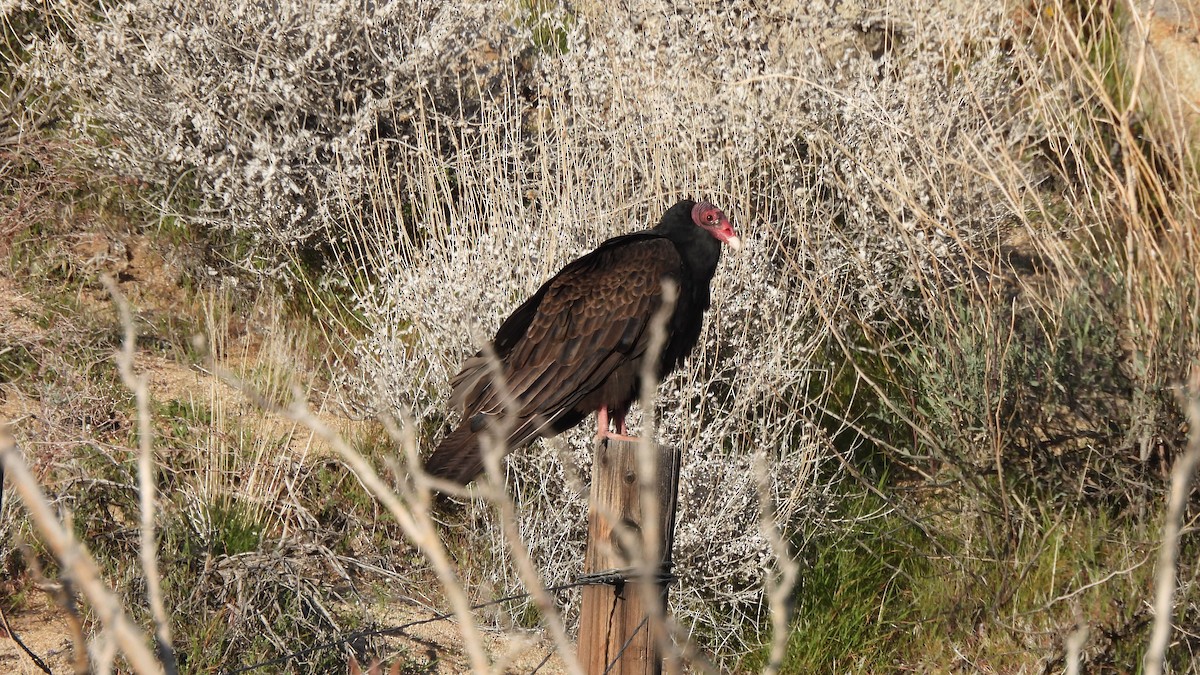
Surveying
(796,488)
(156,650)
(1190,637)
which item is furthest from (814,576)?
(156,650)

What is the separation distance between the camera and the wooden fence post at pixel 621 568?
9.12 feet

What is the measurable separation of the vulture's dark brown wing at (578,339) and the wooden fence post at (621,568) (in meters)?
1.15

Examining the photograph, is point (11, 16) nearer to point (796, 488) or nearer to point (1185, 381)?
point (796, 488)

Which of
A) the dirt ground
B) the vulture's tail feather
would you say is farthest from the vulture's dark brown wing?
the dirt ground

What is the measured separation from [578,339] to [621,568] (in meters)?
1.36

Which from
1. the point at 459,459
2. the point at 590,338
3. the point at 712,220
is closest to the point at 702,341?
the point at 712,220

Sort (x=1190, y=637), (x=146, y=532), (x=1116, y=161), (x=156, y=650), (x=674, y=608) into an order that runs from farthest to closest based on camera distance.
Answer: (x=1116, y=161)
(x=674, y=608)
(x=1190, y=637)
(x=156, y=650)
(x=146, y=532)

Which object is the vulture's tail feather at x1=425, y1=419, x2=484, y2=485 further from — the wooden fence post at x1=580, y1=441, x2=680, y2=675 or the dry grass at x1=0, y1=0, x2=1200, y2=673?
the wooden fence post at x1=580, y1=441, x2=680, y2=675

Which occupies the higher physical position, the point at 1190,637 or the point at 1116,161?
Answer: the point at 1116,161

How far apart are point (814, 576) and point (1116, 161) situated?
3.30 metres

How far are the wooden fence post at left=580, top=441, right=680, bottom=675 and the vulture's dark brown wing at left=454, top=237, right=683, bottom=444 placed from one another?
115 cm

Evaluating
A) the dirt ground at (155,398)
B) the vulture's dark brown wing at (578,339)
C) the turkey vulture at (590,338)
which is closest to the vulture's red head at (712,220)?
the turkey vulture at (590,338)

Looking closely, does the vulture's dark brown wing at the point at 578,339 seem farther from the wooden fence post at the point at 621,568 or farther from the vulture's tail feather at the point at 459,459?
the wooden fence post at the point at 621,568

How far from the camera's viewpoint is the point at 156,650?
11.1 ft
